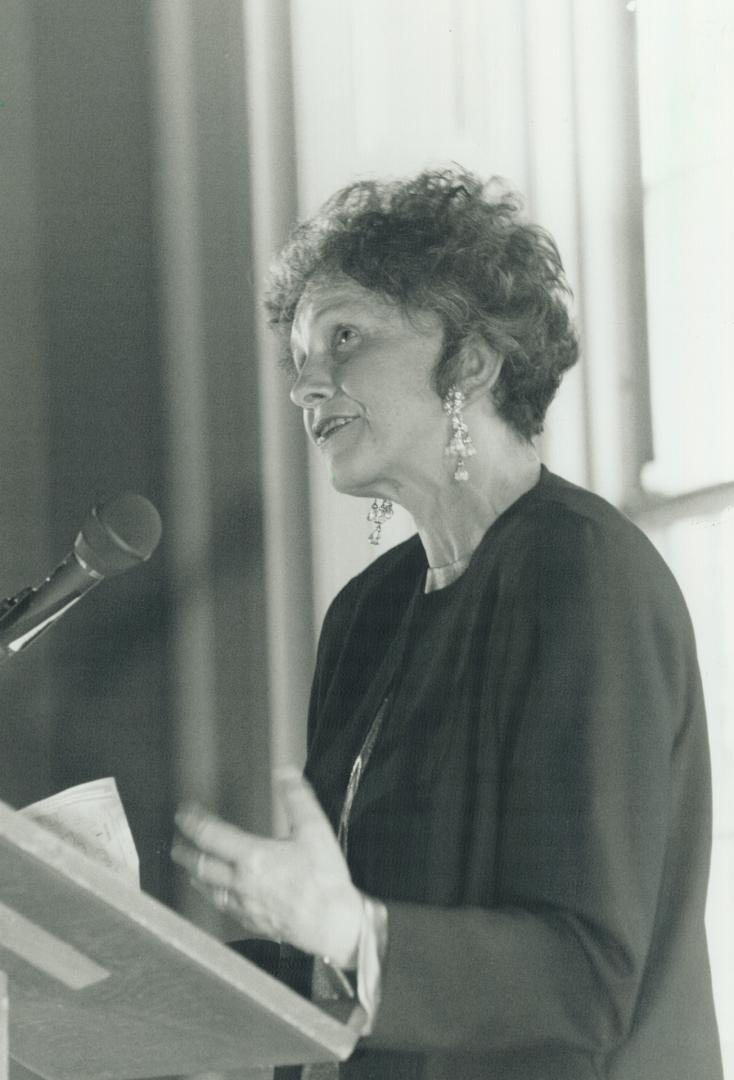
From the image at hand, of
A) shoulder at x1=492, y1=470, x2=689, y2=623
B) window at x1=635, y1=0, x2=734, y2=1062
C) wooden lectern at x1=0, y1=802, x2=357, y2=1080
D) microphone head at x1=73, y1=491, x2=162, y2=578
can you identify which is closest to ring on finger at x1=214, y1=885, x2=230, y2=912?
wooden lectern at x1=0, y1=802, x2=357, y2=1080

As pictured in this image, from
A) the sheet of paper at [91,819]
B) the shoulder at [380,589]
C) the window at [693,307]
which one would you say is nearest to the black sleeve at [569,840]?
the window at [693,307]

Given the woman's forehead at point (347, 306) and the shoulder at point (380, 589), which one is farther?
the shoulder at point (380, 589)

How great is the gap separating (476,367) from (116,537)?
0.64 metres

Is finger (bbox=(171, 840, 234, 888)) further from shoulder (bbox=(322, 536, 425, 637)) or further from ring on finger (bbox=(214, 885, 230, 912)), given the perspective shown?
shoulder (bbox=(322, 536, 425, 637))

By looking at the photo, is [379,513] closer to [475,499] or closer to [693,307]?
[475,499]

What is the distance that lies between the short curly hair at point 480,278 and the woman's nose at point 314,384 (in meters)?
0.11

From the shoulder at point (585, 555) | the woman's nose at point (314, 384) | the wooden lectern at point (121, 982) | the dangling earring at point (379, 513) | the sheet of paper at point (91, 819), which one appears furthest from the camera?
the dangling earring at point (379, 513)

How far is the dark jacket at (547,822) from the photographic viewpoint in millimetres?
1216

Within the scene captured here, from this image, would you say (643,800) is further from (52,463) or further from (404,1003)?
(52,463)

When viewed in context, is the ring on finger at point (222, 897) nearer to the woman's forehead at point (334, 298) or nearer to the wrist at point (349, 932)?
the wrist at point (349, 932)

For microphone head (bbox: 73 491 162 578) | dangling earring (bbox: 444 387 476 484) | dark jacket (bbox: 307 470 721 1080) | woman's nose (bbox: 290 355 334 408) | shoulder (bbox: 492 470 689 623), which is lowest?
dark jacket (bbox: 307 470 721 1080)

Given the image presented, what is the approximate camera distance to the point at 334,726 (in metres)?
1.80

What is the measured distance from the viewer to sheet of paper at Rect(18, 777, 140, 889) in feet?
3.60

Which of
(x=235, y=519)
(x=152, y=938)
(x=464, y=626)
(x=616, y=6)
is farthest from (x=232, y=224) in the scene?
(x=152, y=938)
